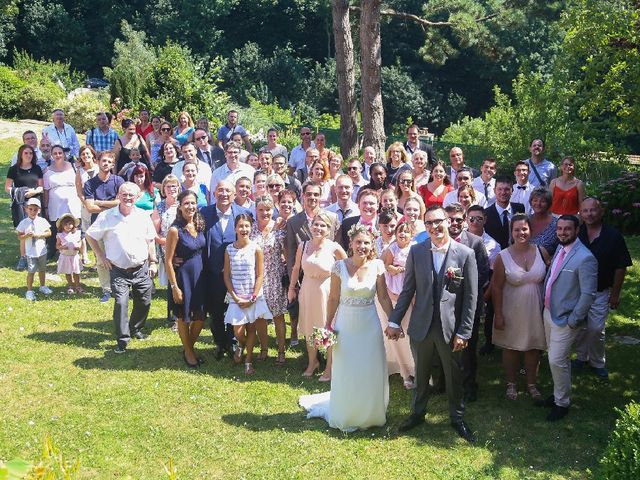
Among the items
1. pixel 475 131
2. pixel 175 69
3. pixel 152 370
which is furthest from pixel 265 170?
pixel 475 131

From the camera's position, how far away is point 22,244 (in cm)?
1043

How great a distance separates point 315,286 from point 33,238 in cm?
448

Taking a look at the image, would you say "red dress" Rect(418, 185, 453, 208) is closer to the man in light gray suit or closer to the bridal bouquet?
the man in light gray suit

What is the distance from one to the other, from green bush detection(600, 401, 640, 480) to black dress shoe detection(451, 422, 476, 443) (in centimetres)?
158

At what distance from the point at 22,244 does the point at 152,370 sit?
3768mm

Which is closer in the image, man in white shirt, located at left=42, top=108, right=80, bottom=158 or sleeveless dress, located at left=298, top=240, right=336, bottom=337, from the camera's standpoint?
sleeveless dress, located at left=298, top=240, right=336, bottom=337

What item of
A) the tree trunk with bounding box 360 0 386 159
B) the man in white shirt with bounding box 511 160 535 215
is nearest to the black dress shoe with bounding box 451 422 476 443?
the man in white shirt with bounding box 511 160 535 215

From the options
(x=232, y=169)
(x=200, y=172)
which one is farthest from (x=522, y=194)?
(x=200, y=172)

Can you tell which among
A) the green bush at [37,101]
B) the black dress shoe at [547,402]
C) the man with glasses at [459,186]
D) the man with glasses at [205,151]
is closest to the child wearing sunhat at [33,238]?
the man with glasses at [205,151]

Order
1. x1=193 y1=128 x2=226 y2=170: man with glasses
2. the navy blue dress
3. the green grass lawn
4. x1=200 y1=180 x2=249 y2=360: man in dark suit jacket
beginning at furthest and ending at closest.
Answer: x1=193 y1=128 x2=226 y2=170: man with glasses → x1=200 y1=180 x2=249 y2=360: man in dark suit jacket → the navy blue dress → the green grass lawn

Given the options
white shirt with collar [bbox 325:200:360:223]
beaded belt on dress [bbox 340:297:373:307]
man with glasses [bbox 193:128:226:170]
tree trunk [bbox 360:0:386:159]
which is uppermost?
tree trunk [bbox 360:0:386:159]

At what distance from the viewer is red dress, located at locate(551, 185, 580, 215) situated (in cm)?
912

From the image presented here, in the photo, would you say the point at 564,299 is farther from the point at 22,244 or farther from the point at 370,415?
the point at 22,244

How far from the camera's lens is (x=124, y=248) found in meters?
8.20
